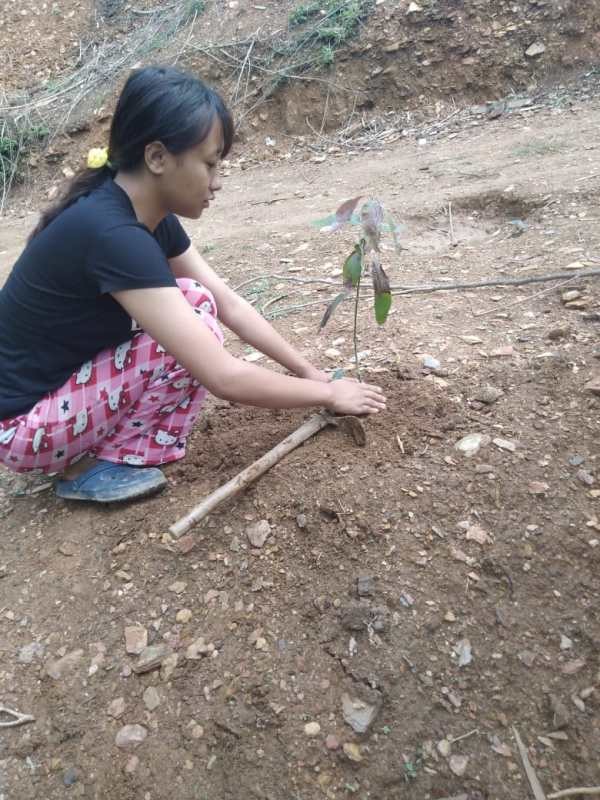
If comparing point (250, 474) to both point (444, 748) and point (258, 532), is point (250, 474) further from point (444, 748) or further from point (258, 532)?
point (444, 748)

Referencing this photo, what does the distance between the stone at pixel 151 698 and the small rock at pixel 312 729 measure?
318 millimetres

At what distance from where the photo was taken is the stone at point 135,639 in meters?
1.34

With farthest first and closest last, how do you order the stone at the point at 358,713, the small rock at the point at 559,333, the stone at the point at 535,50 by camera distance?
the stone at the point at 535,50 < the small rock at the point at 559,333 < the stone at the point at 358,713

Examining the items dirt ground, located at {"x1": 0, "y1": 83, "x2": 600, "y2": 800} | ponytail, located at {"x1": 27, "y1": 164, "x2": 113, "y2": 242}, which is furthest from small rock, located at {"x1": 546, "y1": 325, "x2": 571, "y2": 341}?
ponytail, located at {"x1": 27, "y1": 164, "x2": 113, "y2": 242}

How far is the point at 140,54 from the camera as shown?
6.66 meters

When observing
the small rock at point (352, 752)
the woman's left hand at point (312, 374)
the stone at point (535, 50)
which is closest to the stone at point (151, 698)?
the small rock at point (352, 752)

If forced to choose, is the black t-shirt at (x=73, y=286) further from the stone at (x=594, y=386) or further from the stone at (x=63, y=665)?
the stone at (x=594, y=386)

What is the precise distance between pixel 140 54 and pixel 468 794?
7.50 meters

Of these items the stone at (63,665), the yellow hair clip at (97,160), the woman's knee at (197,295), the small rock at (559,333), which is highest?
the yellow hair clip at (97,160)

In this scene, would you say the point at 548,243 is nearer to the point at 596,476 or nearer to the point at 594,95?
the point at 596,476

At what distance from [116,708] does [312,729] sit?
1.37 feet

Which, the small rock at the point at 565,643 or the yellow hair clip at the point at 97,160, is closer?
the small rock at the point at 565,643

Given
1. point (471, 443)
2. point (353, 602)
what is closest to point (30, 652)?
point (353, 602)

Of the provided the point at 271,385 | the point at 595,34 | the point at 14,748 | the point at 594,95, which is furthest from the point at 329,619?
the point at 595,34
